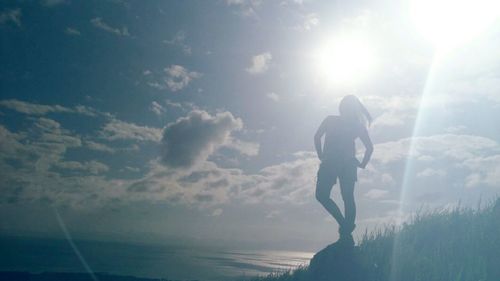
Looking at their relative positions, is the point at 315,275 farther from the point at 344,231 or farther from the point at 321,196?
the point at 321,196

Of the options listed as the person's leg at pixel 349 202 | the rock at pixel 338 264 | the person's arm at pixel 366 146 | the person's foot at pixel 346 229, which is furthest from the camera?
the person's arm at pixel 366 146

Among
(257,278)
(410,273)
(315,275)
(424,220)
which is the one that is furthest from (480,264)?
(257,278)

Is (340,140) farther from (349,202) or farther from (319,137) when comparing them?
(349,202)

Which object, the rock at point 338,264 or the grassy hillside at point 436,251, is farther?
the rock at point 338,264

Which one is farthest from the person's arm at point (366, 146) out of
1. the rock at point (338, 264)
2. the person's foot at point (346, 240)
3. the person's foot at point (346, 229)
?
the rock at point (338, 264)

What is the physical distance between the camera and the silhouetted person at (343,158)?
9.84m

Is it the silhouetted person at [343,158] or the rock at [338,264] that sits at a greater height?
the silhouetted person at [343,158]

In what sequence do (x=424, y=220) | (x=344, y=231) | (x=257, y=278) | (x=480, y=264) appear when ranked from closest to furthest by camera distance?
(x=480, y=264) < (x=344, y=231) < (x=424, y=220) < (x=257, y=278)

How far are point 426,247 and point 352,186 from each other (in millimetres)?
2526

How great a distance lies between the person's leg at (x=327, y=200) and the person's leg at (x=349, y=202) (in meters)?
0.16

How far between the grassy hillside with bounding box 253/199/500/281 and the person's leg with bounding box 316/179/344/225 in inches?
35.5

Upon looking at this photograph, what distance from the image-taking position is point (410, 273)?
873cm

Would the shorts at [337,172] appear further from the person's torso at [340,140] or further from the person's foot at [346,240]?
the person's foot at [346,240]

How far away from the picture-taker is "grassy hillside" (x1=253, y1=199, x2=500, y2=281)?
8.66 meters
